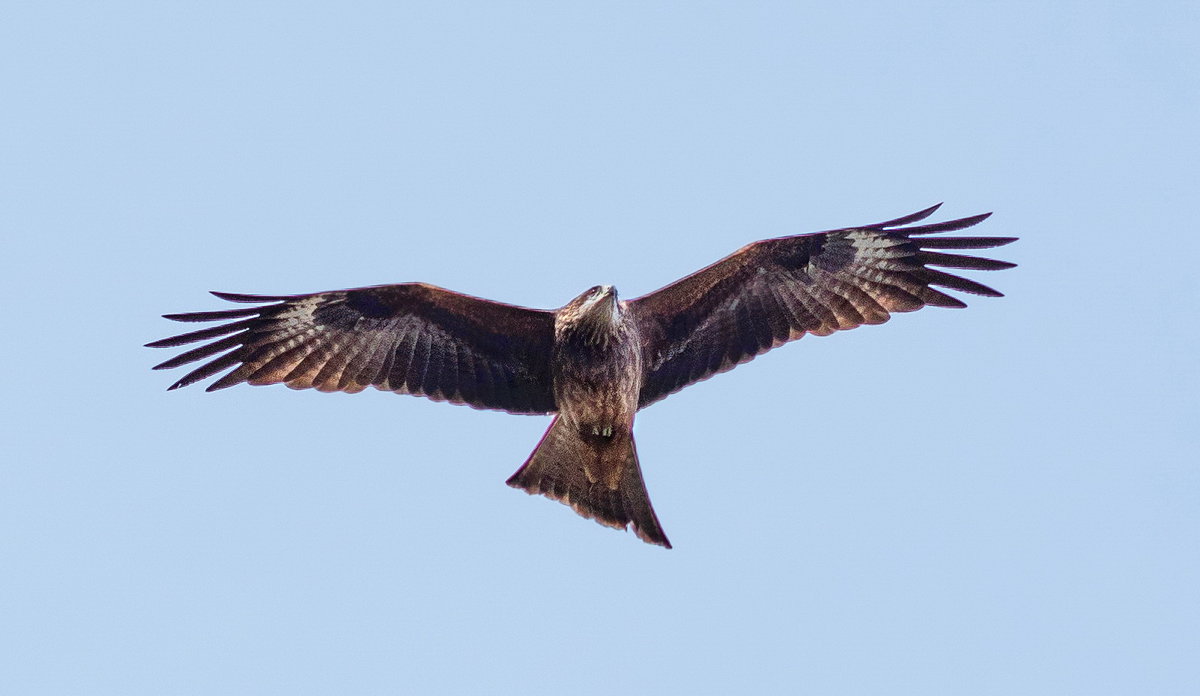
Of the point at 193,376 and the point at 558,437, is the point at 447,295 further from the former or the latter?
the point at 193,376

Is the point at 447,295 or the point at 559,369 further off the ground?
the point at 447,295

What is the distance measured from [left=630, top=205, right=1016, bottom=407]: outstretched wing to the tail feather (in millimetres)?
590

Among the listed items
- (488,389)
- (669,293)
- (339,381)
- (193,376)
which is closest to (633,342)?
(669,293)

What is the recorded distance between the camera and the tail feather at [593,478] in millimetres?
8594

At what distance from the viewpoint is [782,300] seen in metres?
9.06

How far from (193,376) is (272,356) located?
57cm

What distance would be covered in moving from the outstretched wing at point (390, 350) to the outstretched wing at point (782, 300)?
86 centimetres

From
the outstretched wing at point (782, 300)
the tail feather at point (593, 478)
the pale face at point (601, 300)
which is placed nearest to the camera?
the pale face at point (601, 300)

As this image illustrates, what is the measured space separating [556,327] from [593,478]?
1.05 meters

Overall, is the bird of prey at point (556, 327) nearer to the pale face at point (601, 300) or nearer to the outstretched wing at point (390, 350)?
the outstretched wing at point (390, 350)

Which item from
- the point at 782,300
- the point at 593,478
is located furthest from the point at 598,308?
the point at 782,300

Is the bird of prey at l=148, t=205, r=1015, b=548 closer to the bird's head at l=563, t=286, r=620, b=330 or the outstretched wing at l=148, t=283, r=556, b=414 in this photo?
the outstretched wing at l=148, t=283, r=556, b=414

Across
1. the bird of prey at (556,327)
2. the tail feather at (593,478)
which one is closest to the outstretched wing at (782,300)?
the bird of prey at (556,327)

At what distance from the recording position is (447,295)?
28.7 ft
